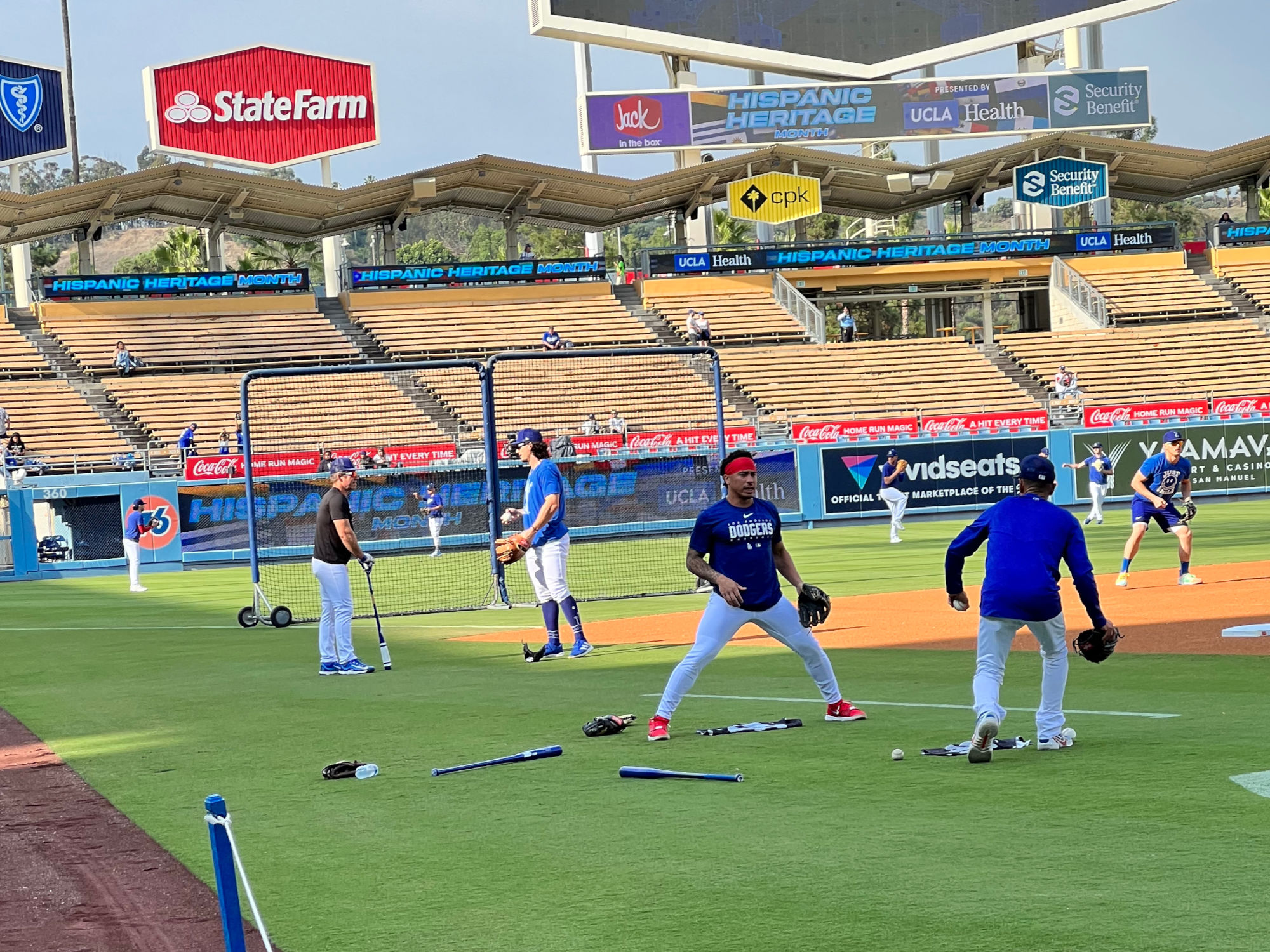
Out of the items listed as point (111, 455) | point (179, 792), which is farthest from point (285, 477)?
point (179, 792)

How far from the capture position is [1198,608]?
17312 millimetres

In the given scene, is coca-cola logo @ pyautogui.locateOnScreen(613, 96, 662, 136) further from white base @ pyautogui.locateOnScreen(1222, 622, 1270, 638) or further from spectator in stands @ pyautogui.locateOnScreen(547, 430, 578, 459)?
white base @ pyautogui.locateOnScreen(1222, 622, 1270, 638)

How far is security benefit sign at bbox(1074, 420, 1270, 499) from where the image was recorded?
41656 mm

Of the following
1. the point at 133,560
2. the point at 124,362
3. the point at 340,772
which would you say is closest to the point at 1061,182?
the point at 124,362

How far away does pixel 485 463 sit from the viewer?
118 feet

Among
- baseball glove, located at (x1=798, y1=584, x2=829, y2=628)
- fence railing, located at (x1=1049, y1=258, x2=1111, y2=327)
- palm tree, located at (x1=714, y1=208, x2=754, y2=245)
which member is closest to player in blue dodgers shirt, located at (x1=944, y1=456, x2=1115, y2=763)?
baseball glove, located at (x1=798, y1=584, x2=829, y2=628)

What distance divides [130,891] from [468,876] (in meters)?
1.70

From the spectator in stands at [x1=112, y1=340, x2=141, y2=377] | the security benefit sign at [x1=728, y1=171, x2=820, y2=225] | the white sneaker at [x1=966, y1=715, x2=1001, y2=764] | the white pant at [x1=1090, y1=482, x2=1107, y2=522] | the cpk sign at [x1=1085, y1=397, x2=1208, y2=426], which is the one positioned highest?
the security benefit sign at [x1=728, y1=171, x2=820, y2=225]

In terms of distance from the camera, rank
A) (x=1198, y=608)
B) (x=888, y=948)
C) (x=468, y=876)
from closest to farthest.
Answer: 1. (x=888, y=948)
2. (x=468, y=876)
3. (x=1198, y=608)

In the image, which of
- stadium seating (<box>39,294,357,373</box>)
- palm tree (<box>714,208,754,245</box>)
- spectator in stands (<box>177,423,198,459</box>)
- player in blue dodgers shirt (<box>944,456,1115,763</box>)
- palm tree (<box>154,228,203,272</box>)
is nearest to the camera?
player in blue dodgers shirt (<box>944,456,1115,763</box>)

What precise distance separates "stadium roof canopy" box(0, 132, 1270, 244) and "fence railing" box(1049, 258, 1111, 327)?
4539 millimetres

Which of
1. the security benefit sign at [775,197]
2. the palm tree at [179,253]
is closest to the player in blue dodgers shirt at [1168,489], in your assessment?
the security benefit sign at [775,197]

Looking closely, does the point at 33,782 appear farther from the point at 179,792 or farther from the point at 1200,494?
the point at 1200,494

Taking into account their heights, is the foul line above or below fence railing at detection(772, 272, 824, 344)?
below
